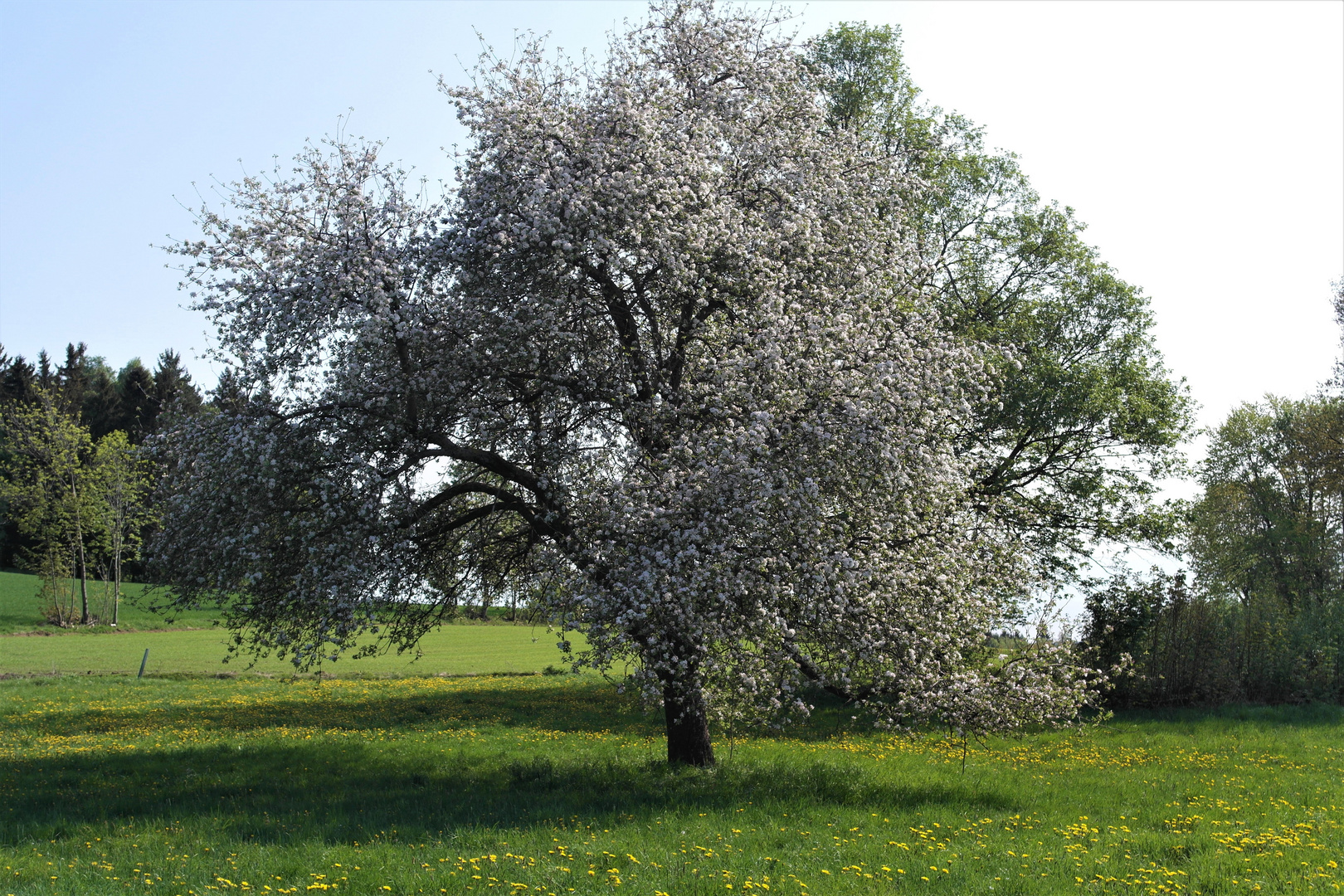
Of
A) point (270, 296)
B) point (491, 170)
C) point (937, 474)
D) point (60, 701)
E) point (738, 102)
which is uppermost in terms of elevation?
point (738, 102)

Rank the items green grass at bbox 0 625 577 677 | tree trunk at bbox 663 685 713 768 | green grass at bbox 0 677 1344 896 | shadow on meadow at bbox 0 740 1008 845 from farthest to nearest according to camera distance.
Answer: green grass at bbox 0 625 577 677 < tree trunk at bbox 663 685 713 768 < shadow on meadow at bbox 0 740 1008 845 < green grass at bbox 0 677 1344 896

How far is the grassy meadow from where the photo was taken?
11023 mm

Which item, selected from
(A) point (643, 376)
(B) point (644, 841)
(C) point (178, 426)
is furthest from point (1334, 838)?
(C) point (178, 426)

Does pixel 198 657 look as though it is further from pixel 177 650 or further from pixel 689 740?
pixel 689 740

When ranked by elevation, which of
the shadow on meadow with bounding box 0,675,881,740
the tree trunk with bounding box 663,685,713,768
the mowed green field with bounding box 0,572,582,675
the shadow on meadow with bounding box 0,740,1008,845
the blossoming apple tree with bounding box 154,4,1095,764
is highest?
the blossoming apple tree with bounding box 154,4,1095,764

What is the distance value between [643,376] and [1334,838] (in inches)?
516

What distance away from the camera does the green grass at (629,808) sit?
434 inches

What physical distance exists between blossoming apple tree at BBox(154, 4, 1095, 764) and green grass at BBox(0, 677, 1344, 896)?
6.08 ft

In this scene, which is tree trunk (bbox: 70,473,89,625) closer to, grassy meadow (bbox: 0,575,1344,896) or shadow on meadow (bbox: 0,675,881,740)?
shadow on meadow (bbox: 0,675,881,740)

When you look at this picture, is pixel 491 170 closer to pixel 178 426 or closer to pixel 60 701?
pixel 178 426

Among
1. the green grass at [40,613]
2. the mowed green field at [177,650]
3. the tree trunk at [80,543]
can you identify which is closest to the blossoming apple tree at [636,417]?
the mowed green field at [177,650]

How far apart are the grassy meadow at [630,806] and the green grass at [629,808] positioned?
0.19 ft

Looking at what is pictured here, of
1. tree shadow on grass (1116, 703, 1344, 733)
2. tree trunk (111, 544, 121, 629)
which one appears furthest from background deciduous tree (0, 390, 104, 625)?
tree shadow on grass (1116, 703, 1344, 733)

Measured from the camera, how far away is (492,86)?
17.8m
